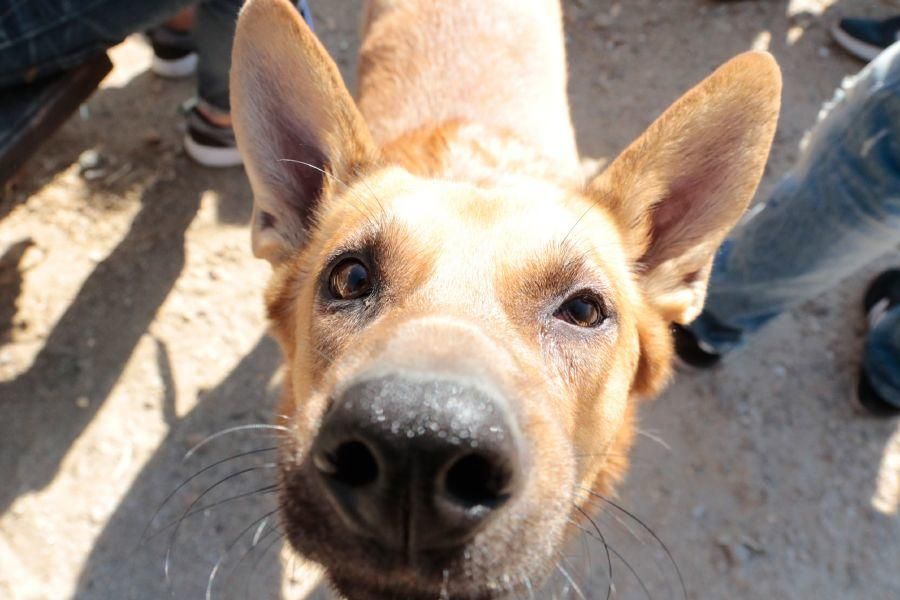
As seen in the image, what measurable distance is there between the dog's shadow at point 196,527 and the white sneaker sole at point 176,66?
3.03m

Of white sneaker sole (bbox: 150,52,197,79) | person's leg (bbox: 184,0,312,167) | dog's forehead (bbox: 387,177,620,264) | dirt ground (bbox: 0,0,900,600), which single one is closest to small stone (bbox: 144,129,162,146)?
dirt ground (bbox: 0,0,900,600)

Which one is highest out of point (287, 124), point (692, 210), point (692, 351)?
point (287, 124)

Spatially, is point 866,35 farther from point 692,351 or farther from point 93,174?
point 93,174

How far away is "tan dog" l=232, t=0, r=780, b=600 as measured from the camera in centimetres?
144

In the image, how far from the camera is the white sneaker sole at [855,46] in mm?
5418

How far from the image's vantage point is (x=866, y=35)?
5441mm

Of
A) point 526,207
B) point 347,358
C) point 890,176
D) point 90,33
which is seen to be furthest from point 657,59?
point 347,358


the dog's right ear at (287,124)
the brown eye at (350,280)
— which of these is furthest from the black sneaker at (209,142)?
the brown eye at (350,280)

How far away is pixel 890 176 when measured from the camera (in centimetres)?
259

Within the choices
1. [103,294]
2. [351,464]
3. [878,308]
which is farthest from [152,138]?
[878,308]

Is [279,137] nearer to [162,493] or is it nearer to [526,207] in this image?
[526,207]

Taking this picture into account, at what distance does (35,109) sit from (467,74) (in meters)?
2.24

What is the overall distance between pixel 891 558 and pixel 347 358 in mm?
3592

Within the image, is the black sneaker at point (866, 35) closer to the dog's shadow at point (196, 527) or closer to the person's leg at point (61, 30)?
the person's leg at point (61, 30)
